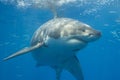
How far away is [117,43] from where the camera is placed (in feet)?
132

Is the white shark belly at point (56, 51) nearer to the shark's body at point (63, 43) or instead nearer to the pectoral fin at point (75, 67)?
the shark's body at point (63, 43)

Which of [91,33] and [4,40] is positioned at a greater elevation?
[4,40]

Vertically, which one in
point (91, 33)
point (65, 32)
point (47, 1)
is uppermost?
point (47, 1)

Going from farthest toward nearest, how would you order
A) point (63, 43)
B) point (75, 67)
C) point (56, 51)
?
point (75, 67) → point (56, 51) → point (63, 43)

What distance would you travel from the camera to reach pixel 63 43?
7926 millimetres

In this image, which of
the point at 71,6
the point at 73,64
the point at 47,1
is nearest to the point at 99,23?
the point at 71,6

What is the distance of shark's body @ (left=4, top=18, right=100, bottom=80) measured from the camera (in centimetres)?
737

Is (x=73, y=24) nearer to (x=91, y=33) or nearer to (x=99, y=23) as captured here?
(x=91, y=33)

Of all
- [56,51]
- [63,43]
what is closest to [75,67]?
[56,51]

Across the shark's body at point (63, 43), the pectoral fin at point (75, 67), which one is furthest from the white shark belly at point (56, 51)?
the pectoral fin at point (75, 67)

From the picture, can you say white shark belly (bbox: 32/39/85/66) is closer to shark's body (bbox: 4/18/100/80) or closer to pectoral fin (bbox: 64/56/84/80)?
shark's body (bbox: 4/18/100/80)

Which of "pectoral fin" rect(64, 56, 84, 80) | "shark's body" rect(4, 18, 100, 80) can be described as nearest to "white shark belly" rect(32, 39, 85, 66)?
"shark's body" rect(4, 18, 100, 80)

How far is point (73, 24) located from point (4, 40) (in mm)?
28080

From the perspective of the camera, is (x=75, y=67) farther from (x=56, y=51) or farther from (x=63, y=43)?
(x=63, y=43)
